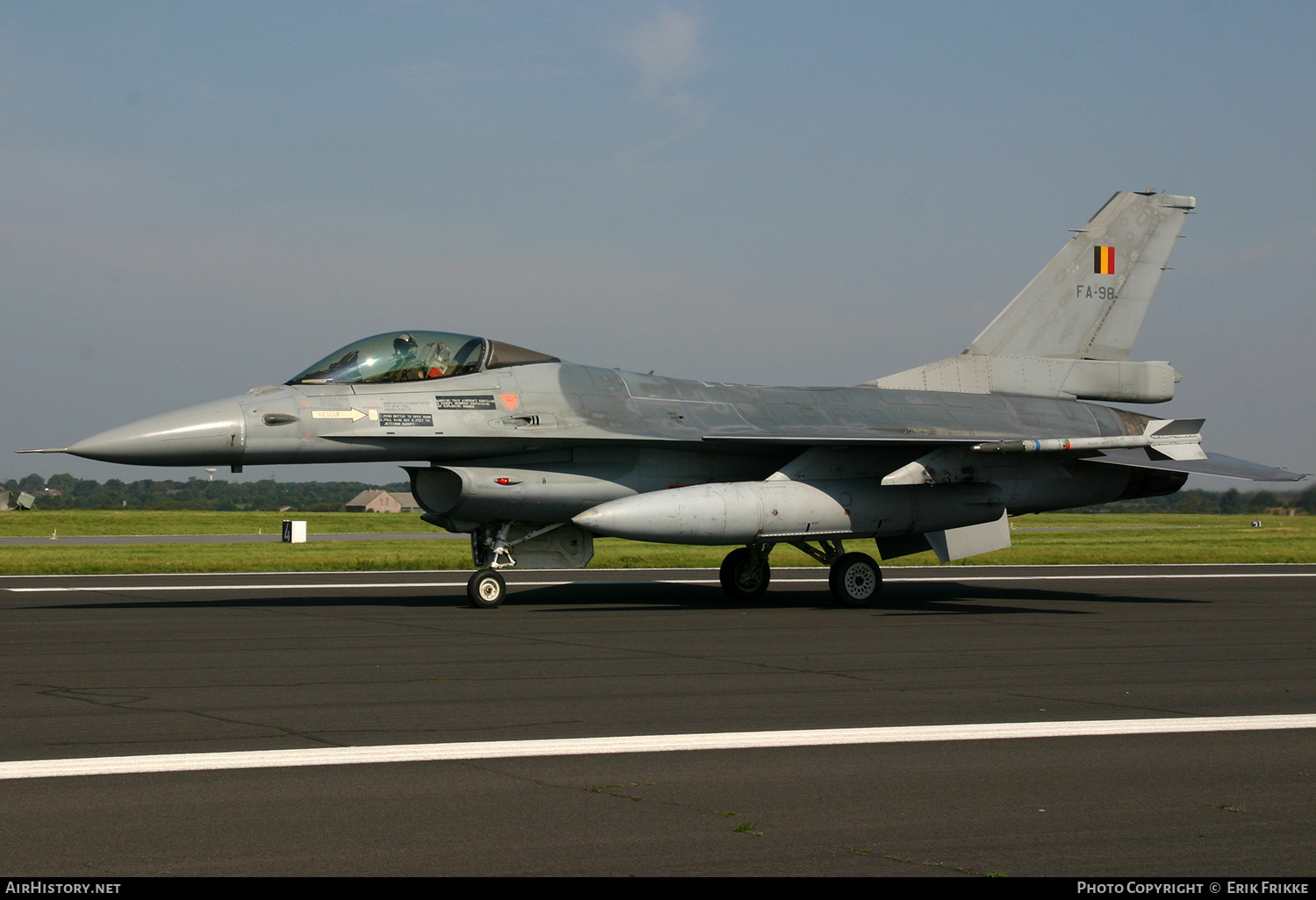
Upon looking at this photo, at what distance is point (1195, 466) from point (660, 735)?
11.9 m

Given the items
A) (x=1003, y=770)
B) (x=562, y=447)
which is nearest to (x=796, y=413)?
(x=562, y=447)

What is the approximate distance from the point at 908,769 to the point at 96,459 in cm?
1003

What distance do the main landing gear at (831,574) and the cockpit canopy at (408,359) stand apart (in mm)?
4255

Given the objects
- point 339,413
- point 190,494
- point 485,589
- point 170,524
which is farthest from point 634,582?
point 190,494

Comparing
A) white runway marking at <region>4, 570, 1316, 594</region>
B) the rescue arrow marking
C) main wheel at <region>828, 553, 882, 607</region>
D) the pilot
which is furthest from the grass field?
the rescue arrow marking

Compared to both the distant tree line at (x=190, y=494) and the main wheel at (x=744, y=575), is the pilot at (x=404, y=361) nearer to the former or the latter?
the main wheel at (x=744, y=575)

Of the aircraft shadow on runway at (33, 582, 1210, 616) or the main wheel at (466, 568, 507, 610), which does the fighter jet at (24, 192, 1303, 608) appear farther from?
the aircraft shadow on runway at (33, 582, 1210, 616)

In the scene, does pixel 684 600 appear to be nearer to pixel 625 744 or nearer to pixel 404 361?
pixel 404 361

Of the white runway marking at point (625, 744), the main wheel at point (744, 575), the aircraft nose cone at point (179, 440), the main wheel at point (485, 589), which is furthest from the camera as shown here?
the main wheel at point (744, 575)

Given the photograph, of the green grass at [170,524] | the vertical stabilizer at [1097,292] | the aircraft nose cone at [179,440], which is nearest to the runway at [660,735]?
the aircraft nose cone at [179,440]

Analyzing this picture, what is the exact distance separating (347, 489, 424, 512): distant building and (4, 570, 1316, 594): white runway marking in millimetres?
98763

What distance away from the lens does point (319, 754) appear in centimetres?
618

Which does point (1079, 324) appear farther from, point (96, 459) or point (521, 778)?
point (521, 778)

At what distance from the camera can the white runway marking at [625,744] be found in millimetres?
5875
